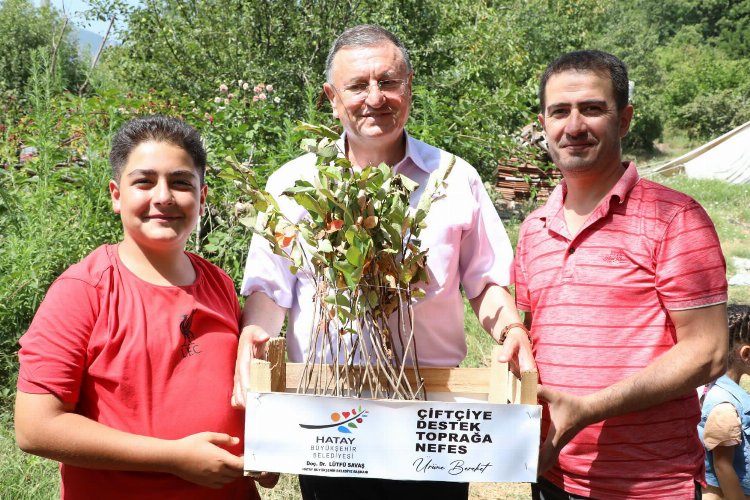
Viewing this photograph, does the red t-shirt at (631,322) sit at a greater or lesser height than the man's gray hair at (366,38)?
lesser

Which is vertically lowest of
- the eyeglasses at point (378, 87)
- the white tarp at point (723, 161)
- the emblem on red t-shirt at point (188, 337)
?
the emblem on red t-shirt at point (188, 337)

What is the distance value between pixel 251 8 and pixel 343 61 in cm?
499

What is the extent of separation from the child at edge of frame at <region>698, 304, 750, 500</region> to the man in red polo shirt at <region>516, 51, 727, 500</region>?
1.01 m

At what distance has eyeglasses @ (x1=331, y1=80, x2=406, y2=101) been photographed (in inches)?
80.8

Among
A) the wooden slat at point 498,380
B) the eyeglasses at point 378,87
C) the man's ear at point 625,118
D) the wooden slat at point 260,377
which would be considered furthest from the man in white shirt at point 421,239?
the man's ear at point 625,118

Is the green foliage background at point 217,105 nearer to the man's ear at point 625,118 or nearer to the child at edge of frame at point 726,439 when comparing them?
the man's ear at point 625,118

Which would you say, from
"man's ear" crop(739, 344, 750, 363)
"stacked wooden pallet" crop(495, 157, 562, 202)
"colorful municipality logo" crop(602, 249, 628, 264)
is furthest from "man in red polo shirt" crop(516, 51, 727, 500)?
"stacked wooden pallet" crop(495, 157, 562, 202)

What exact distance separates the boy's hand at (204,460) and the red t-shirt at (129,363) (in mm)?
79

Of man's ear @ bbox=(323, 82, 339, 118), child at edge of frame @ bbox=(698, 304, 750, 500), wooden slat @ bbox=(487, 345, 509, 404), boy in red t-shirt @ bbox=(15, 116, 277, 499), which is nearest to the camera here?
boy in red t-shirt @ bbox=(15, 116, 277, 499)

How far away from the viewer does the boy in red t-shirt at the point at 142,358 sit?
1.61 m

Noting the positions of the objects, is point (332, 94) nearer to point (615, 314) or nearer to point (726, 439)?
point (615, 314)

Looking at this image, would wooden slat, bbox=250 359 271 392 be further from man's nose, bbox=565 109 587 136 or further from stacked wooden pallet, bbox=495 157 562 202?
stacked wooden pallet, bbox=495 157 562 202

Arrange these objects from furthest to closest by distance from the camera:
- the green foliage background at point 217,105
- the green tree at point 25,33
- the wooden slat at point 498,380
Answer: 1. the green tree at point 25,33
2. the green foliage background at point 217,105
3. the wooden slat at point 498,380
